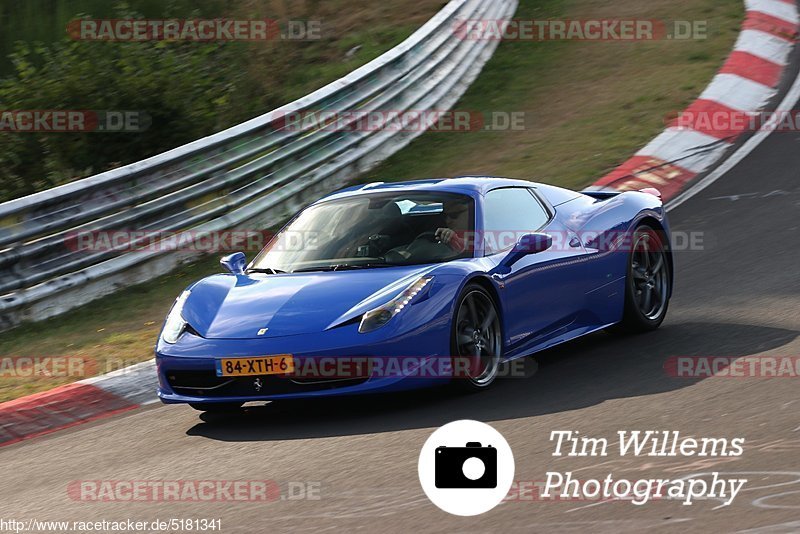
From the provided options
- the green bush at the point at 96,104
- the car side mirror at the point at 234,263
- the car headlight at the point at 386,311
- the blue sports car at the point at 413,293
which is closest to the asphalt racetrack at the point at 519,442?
the blue sports car at the point at 413,293

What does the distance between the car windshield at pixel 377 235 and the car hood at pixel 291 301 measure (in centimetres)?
19

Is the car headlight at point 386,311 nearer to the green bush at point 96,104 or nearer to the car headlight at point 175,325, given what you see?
the car headlight at point 175,325

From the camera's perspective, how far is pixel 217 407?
21.8 feet

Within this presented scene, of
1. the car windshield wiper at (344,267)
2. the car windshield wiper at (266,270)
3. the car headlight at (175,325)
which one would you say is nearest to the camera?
the car headlight at (175,325)

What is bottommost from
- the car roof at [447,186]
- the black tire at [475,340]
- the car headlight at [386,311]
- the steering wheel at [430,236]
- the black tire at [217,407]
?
the black tire at [217,407]

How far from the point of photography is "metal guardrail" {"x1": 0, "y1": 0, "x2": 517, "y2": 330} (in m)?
9.54

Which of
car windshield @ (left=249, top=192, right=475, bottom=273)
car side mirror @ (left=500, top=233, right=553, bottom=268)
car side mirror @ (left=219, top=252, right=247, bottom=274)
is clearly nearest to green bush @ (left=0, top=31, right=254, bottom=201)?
car side mirror @ (left=219, top=252, right=247, bottom=274)

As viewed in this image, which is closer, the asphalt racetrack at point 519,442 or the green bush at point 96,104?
the asphalt racetrack at point 519,442

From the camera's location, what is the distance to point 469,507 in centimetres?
451

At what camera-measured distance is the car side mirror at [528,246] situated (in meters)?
6.85

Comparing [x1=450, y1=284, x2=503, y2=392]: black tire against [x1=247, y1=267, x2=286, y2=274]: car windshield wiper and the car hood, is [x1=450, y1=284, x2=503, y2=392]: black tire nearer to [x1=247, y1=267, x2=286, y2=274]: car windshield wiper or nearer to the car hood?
the car hood

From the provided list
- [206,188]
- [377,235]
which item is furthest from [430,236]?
[206,188]

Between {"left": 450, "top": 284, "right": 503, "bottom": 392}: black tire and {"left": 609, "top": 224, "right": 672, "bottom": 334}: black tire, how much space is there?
145 centimetres

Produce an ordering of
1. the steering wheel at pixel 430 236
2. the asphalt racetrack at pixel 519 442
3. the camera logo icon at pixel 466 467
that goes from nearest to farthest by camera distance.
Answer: the asphalt racetrack at pixel 519 442 < the camera logo icon at pixel 466 467 < the steering wheel at pixel 430 236
